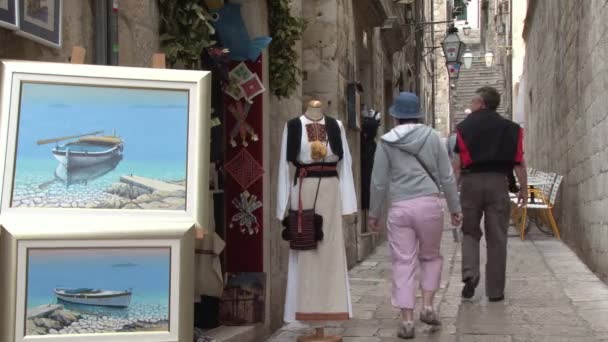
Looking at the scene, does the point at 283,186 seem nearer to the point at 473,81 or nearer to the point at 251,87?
the point at 251,87

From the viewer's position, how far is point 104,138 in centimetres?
283

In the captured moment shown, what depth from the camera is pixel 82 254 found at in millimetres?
2727

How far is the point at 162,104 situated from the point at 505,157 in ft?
13.6

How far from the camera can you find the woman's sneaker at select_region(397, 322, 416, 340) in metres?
5.26

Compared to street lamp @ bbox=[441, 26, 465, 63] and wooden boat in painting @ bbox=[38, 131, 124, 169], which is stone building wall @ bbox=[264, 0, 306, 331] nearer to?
wooden boat in painting @ bbox=[38, 131, 124, 169]

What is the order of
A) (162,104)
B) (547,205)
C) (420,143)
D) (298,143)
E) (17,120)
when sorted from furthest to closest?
(547,205)
(420,143)
(298,143)
(162,104)
(17,120)

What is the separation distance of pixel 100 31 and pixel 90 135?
2.72 feet

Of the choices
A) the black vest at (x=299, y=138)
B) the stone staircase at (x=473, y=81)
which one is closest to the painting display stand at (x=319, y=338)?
the black vest at (x=299, y=138)

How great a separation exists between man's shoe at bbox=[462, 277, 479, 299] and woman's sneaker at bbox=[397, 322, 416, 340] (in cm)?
142

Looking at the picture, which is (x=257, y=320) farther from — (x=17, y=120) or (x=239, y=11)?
(x=17, y=120)

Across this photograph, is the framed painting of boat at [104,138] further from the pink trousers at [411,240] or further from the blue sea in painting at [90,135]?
the pink trousers at [411,240]

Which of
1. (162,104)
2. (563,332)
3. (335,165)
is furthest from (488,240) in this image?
(162,104)

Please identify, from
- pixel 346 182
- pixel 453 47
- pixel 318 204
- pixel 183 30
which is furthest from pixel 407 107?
pixel 453 47

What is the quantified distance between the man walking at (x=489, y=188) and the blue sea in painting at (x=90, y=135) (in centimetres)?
401
